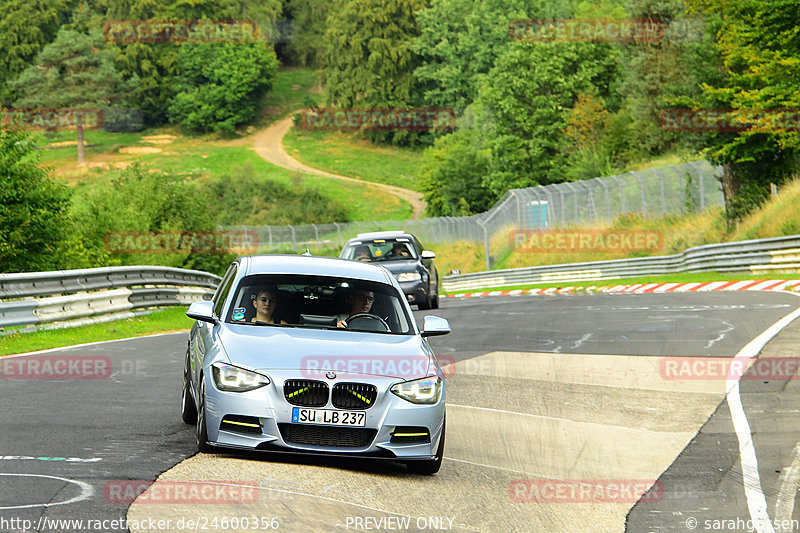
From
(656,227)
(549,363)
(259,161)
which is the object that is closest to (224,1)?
(259,161)

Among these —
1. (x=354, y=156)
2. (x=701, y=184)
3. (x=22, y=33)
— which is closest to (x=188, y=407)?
(x=701, y=184)

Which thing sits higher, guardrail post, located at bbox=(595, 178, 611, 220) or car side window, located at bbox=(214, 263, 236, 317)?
car side window, located at bbox=(214, 263, 236, 317)

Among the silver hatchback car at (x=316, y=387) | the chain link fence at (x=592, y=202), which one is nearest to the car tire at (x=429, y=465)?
the silver hatchback car at (x=316, y=387)

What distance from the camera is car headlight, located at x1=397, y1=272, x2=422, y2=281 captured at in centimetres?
2283

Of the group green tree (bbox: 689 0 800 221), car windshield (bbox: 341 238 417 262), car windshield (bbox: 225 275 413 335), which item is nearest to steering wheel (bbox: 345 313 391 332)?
car windshield (bbox: 225 275 413 335)

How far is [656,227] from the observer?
41.4 metres

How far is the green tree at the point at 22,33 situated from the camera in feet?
456

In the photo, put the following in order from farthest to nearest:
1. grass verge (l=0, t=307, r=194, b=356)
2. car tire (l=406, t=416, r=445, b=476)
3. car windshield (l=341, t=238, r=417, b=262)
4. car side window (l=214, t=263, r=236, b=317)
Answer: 1. car windshield (l=341, t=238, r=417, b=262)
2. grass verge (l=0, t=307, r=194, b=356)
3. car side window (l=214, t=263, r=236, b=317)
4. car tire (l=406, t=416, r=445, b=476)

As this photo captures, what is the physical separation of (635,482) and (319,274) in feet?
9.68

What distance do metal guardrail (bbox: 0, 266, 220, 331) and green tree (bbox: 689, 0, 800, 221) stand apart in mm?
16019

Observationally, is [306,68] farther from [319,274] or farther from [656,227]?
[319,274]

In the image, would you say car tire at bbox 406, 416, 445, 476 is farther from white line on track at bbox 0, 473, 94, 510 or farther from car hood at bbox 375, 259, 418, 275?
car hood at bbox 375, 259, 418, 275

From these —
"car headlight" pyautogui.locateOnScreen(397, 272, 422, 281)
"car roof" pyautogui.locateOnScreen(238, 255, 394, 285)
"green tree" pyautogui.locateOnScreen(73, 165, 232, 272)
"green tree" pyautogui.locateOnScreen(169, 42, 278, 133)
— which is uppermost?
"car roof" pyautogui.locateOnScreen(238, 255, 394, 285)

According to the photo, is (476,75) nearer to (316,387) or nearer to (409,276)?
(409,276)
